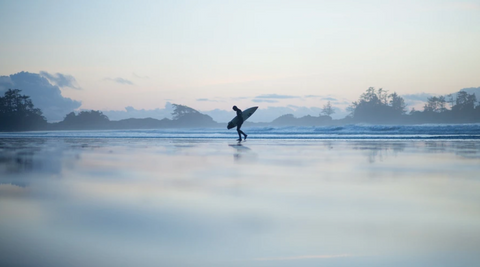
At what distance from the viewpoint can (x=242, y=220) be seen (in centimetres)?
295

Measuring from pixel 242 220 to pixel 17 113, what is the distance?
61.0 m

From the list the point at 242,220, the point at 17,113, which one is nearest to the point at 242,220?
the point at 242,220

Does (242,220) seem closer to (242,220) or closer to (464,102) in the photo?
(242,220)

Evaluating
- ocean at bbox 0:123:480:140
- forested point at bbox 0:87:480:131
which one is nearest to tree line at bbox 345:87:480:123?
forested point at bbox 0:87:480:131

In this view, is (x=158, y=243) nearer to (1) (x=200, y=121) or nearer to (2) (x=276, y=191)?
(2) (x=276, y=191)

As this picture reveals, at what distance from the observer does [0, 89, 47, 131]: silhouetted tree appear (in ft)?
173

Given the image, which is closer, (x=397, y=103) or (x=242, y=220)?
(x=242, y=220)

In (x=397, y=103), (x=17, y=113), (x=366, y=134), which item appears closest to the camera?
(x=366, y=134)

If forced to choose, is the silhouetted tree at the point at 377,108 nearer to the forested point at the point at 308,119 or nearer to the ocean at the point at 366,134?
the forested point at the point at 308,119

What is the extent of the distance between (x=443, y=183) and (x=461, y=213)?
1754 mm

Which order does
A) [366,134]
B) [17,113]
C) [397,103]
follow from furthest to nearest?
[397,103] → [17,113] → [366,134]

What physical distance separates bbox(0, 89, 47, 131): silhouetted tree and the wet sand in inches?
2189

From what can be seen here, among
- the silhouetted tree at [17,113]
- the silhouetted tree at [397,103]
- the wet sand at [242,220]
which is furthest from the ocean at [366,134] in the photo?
the silhouetted tree at [397,103]

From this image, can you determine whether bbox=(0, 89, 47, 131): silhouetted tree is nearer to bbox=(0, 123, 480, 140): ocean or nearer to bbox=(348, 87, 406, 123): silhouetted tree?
bbox=(0, 123, 480, 140): ocean
